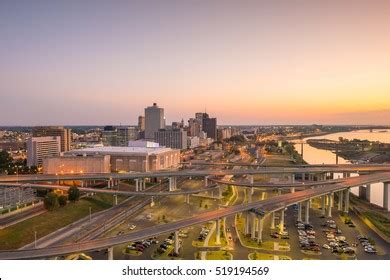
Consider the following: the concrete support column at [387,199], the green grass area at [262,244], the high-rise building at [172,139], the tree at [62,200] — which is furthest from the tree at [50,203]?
the high-rise building at [172,139]

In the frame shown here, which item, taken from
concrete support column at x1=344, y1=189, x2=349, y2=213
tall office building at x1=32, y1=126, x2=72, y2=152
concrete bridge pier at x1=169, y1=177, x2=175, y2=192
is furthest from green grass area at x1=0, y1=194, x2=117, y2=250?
tall office building at x1=32, y1=126, x2=72, y2=152

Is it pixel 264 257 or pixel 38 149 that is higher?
pixel 38 149

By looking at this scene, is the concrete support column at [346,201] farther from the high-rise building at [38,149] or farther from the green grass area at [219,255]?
the high-rise building at [38,149]

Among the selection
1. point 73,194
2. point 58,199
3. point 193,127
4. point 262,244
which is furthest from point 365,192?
point 193,127

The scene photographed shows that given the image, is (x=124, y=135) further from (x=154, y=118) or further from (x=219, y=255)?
(x=219, y=255)

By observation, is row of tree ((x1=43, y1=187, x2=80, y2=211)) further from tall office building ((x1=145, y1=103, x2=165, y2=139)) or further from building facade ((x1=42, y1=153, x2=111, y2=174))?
tall office building ((x1=145, y1=103, x2=165, y2=139))

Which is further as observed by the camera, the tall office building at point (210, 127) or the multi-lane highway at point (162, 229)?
the tall office building at point (210, 127)
